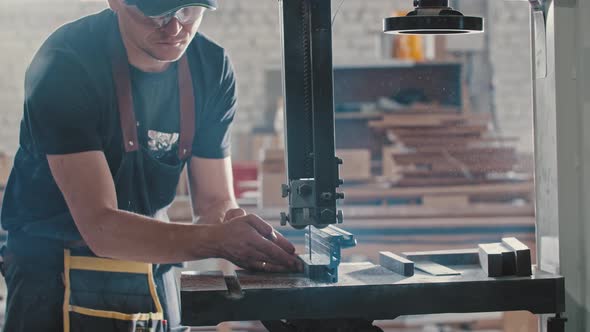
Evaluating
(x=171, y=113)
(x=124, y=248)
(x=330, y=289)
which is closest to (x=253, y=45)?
(x=171, y=113)

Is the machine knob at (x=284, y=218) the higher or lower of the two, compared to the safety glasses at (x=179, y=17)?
lower

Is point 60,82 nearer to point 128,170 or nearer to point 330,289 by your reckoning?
point 128,170

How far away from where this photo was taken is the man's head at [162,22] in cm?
153

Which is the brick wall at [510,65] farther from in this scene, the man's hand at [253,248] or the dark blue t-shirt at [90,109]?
the man's hand at [253,248]

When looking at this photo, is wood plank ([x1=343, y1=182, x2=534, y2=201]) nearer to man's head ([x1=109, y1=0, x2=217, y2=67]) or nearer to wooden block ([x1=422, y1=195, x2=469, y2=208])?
wooden block ([x1=422, y1=195, x2=469, y2=208])

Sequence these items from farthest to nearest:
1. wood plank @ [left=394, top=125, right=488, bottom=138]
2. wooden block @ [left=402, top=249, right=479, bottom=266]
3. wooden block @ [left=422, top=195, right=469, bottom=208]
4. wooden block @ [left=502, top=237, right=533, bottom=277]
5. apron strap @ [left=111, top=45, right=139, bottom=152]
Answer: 1. wood plank @ [left=394, top=125, right=488, bottom=138]
2. wooden block @ [left=422, top=195, right=469, bottom=208]
3. apron strap @ [left=111, top=45, right=139, bottom=152]
4. wooden block @ [left=402, top=249, right=479, bottom=266]
5. wooden block @ [left=502, top=237, right=533, bottom=277]

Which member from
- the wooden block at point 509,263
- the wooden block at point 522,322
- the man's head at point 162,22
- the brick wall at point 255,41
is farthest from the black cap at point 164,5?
the brick wall at point 255,41

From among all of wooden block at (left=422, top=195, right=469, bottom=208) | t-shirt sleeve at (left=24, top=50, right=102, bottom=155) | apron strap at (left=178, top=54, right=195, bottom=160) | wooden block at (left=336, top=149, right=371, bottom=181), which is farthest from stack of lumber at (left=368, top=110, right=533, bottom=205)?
t-shirt sleeve at (left=24, top=50, right=102, bottom=155)

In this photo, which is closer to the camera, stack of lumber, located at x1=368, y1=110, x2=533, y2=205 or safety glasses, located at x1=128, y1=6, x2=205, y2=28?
safety glasses, located at x1=128, y1=6, x2=205, y2=28

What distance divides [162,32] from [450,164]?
1950mm

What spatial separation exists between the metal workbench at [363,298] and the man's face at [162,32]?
54 centimetres

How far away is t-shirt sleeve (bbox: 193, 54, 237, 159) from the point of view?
1.87m

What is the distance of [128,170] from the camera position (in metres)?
1.75

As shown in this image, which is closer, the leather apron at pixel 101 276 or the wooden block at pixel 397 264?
the wooden block at pixel 397 264
